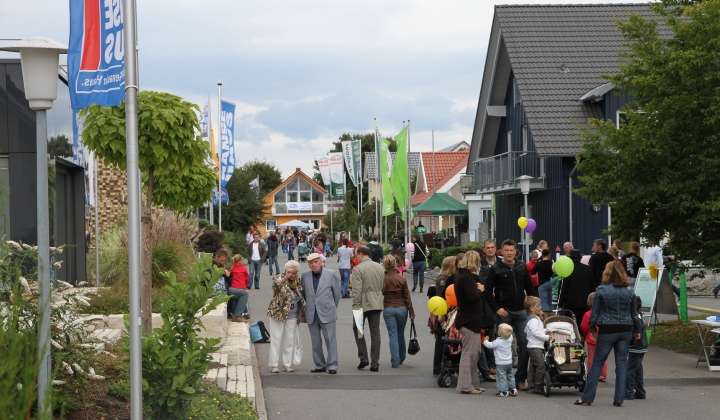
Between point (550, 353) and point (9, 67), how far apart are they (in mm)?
9803

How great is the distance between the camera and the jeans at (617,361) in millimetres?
10055

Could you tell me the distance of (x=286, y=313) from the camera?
41.3 feet

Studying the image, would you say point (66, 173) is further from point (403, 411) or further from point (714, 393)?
point (714, 393)

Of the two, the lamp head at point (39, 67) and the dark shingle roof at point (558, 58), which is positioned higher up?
the dark shingle roof at point (558, 58)

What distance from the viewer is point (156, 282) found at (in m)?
16.3

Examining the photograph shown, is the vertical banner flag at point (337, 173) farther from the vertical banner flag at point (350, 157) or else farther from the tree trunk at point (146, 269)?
the tree trunk at point (146, 269)

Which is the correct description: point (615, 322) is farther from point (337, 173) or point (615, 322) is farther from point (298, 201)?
point (298, 201)

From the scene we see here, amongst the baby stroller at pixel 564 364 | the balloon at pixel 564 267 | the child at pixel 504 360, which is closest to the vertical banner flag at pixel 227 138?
the balloon at pixel 564 267

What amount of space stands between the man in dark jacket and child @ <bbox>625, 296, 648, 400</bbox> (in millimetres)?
2827

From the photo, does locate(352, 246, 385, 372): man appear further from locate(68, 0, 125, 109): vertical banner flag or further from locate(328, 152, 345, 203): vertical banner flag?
Result: locate(328, 152, 345, 203): vertical banner flag

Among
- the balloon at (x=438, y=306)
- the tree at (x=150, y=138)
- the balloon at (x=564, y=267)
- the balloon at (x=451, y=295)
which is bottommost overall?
the balloon at (x=438, y=306)

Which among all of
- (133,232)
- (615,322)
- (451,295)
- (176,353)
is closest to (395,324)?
(451,295)

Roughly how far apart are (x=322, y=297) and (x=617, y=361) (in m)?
4.43

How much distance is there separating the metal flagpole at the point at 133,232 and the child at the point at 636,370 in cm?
652
